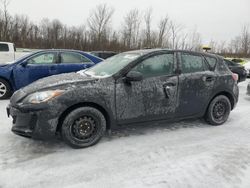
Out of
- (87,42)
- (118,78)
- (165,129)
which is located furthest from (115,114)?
(87,42)

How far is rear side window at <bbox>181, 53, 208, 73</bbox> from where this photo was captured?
4679mm

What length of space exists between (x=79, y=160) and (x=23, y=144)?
106 centimetres

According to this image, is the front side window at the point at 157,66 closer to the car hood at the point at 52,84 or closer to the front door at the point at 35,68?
the car hood at the point at 52,84

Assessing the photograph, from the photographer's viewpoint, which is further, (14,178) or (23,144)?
(23,144)

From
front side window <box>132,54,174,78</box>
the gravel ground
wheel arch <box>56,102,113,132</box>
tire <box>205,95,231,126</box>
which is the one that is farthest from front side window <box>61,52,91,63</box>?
tire <box>205,95,231,126</box>

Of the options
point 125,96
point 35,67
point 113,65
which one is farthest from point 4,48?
point 125,96

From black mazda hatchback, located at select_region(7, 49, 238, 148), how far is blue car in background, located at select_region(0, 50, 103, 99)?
299 centimetres

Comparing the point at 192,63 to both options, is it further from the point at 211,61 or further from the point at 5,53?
the point at 5,53

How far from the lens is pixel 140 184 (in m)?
2.92

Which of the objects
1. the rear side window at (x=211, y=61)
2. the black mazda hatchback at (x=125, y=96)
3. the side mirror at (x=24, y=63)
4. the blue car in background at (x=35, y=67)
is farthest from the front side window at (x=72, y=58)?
the rear side window at (x=211, y=61)

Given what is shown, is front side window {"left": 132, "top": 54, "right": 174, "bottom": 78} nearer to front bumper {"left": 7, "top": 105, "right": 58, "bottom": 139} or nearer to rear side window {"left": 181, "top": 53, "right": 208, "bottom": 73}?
rear side window {"left": 181, "top": 53, "right": 208, "bottom": 73}

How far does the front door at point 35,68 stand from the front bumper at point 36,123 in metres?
3.69

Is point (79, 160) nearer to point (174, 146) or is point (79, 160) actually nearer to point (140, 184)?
point (140, 184)

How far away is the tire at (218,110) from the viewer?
5023mm
